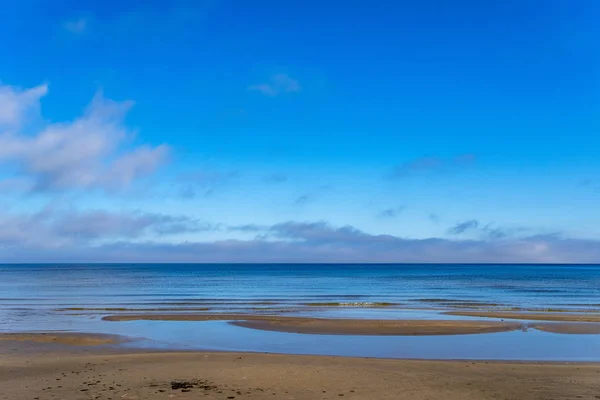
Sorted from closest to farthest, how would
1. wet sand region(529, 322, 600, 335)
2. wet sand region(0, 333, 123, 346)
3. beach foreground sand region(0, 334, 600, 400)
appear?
1. beach foreground sand region(0, 334, 600, 400)
2. wet sand region(0, 333, 123, 346)
3. wet sand region(529, 322, 600, 335)

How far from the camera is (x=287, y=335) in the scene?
87.6 ft

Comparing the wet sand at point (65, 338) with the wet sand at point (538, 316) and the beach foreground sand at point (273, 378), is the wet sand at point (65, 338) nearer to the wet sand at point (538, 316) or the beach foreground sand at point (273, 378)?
the beach foreground sand at point (273, 378)

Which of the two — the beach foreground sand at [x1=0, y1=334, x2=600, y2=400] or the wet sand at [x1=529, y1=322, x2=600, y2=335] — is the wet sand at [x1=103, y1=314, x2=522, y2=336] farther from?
the beach foreground sand at [x1=0, y1=334, x2=600, y2=400]

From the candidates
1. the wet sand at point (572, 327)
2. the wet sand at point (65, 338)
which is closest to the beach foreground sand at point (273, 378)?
the wet sand at point (65, 338)

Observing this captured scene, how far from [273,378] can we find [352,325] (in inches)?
640

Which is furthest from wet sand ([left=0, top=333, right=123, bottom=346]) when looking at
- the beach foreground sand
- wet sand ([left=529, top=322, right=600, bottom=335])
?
wet sand ([left=529, top=322, right=600, bottom=335])

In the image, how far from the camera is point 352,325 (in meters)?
30.8

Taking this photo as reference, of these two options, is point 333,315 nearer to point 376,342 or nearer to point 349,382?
point 376,342

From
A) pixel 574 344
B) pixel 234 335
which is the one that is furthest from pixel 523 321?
pixel 234 335

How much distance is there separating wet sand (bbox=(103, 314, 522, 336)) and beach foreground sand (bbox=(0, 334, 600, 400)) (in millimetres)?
9243

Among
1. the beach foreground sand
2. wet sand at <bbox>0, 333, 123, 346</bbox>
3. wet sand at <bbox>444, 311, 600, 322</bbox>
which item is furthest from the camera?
wet sand at <bbox>444, 311, 600, 322</bbox>

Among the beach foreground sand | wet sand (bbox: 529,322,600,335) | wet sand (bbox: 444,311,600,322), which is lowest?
wet sand (bbox: 444,311,600,322)

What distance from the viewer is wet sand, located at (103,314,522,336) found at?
28.1 m

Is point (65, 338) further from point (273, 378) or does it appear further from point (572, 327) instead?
point (572, 327)
